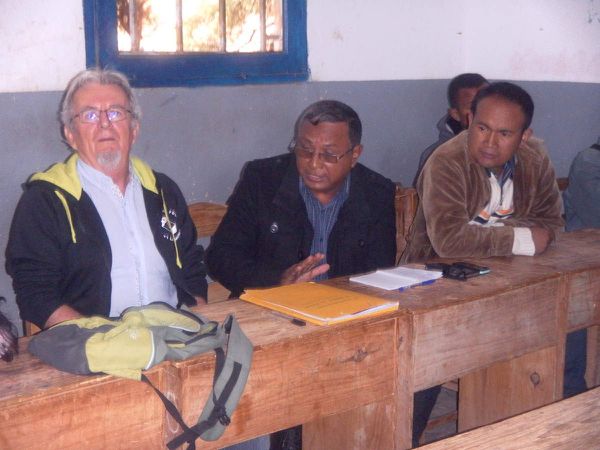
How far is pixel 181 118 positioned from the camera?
3645 millimetres

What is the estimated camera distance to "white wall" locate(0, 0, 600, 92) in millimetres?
3125

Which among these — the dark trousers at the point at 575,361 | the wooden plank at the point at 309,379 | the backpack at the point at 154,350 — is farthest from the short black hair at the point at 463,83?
the backpack at the point at 154,350

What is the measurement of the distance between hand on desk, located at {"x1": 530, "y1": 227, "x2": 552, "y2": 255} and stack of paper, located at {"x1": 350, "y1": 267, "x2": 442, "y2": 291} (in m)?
0.53

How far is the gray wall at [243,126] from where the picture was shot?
3.16 m

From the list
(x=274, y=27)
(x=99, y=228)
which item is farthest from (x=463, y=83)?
(x=99, y=228)

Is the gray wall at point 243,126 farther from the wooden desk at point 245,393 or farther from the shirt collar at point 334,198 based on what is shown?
the wooden desk at point 245,393

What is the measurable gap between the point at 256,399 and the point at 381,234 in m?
1.33

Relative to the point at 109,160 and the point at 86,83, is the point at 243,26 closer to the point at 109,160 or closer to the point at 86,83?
the point at 86,83

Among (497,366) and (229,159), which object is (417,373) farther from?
(229,159)

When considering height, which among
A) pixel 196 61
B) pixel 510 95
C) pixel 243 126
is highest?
pixel 196 61

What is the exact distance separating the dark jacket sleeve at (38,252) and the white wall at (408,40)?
860 mm

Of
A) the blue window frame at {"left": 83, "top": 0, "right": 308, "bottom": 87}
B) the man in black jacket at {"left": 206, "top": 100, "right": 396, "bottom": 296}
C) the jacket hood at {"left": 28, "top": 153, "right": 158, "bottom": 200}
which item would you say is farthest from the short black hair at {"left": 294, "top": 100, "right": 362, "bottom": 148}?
the blue window frame at {"left": 83, "top": 0, "right": 308, "bottom": 87}

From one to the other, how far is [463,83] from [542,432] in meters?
3.40

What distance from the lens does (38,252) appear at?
2393mm
